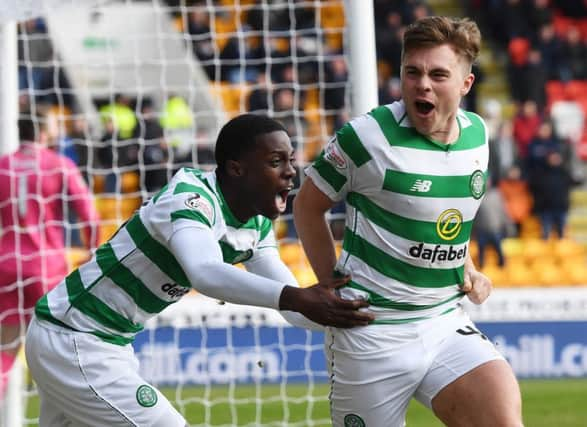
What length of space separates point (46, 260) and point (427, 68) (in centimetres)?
427

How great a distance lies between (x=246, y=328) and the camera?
11.2 metres

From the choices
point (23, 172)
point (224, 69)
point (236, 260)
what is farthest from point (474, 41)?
point (224, 69)

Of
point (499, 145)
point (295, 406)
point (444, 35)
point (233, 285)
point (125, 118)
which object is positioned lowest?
point (295, 406)

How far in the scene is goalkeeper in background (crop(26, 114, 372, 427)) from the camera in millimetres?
4477

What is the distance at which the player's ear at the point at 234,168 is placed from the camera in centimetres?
451

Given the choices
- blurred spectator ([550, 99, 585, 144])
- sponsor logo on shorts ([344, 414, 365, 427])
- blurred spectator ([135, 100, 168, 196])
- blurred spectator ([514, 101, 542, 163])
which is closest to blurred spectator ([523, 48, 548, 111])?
blurred spectator ([550, 99, 585, 144])

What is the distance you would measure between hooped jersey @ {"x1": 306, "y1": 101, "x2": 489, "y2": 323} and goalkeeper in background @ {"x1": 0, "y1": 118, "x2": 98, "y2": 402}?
3.65 metres

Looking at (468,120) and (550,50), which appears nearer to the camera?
(468,120)

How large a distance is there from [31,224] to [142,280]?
3662mm

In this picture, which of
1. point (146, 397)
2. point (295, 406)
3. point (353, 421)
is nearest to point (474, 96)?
point (295, 406)

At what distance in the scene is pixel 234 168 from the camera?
4523 millimetres

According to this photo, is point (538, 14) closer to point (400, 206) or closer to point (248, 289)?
point (400, 206)

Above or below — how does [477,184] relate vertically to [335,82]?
above

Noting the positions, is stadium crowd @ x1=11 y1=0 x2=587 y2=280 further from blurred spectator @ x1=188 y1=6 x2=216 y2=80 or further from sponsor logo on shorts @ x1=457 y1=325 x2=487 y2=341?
sponsor logo on shorts @ x1=457 y1=325 x2=487 y2=341
